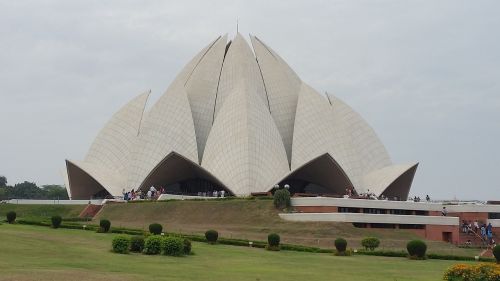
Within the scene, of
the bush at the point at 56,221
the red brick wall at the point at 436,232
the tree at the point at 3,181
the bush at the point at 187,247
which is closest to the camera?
the bush at the point at 187,247

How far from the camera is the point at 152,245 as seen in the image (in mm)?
18031

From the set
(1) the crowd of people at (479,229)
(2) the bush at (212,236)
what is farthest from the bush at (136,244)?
(1) the crowd of people at (479,229)

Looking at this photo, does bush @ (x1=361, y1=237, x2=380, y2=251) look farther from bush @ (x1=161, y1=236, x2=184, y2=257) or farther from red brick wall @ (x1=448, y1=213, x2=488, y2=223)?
red brick wall @ (x1=448, y1=213, x2=488, y2=223)

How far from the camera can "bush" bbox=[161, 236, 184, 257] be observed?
59.5 feet

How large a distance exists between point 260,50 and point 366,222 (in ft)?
81.4

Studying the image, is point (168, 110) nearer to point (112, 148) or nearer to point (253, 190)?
point (112, 148)

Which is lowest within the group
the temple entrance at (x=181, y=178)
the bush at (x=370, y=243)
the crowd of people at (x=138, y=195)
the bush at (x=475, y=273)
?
the bush at (x=475, y=273)

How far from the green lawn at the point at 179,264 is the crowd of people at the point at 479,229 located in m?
12.5

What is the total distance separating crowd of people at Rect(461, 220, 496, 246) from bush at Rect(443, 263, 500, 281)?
21.0 m

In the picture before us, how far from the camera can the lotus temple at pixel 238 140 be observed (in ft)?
137

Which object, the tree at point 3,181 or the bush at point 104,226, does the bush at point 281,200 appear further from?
the tree at point 3,181

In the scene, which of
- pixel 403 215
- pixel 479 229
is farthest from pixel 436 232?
pixel 479 229

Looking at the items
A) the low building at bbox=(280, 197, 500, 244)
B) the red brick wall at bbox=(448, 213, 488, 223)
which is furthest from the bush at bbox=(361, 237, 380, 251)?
the red brick wall at bbox=(448, 213, 488, 223)

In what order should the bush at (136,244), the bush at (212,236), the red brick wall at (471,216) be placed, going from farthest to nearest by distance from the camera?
the red brick wall at (471,216) < the bush at (212,236) < the bush at (136,244)
